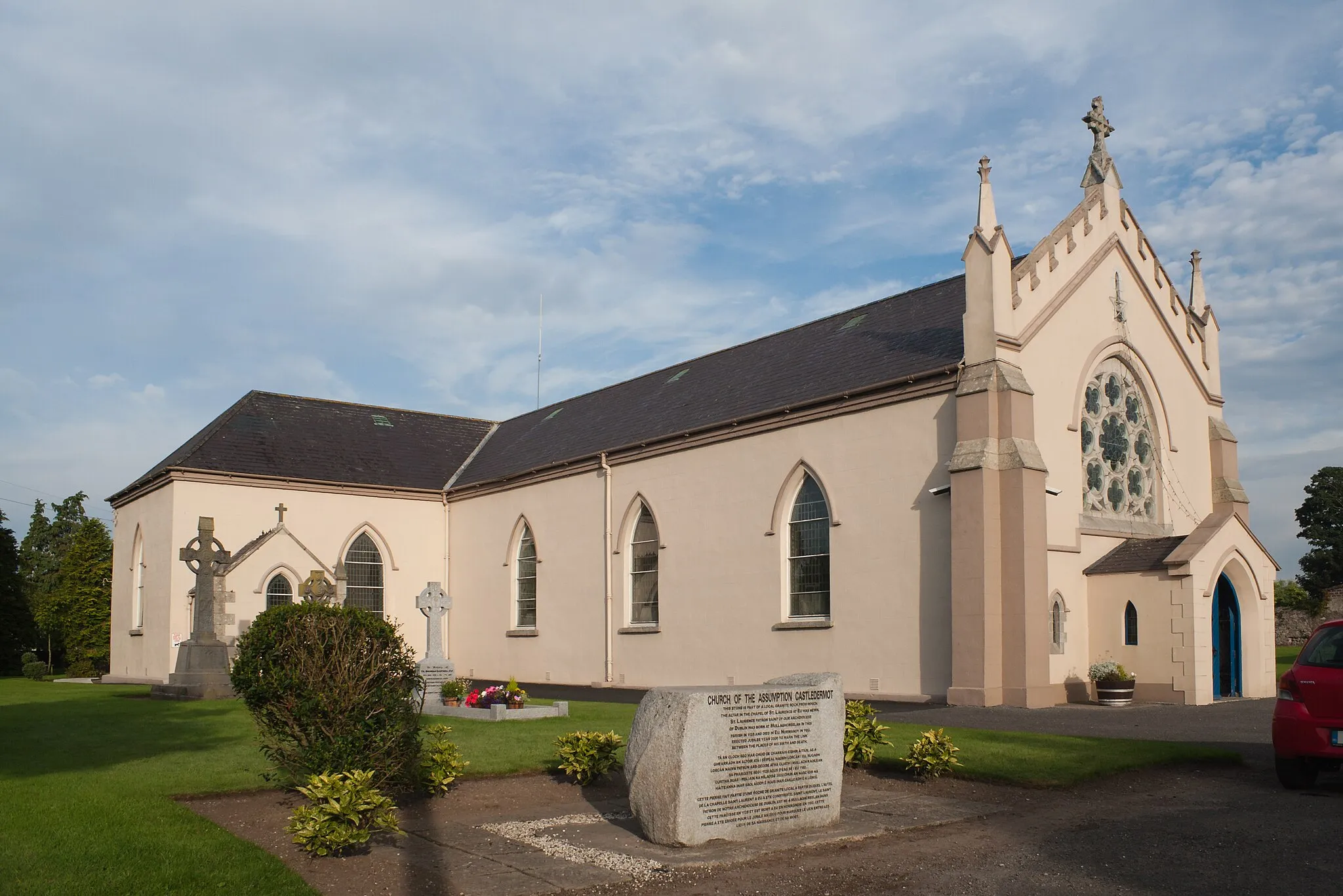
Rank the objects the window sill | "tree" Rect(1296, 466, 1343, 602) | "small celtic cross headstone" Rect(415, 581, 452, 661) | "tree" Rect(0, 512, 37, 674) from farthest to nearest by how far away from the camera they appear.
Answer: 1. "tree" Rect(1296, 466, 1343, 602)
2. "tree" Rect(0, 512, 37, 674)
3. the window sill
4. "small celtic cross headstone" Rect(415, 581, 452, 661)

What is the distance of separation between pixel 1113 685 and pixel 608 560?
46.2 ft

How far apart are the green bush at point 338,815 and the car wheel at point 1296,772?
882 centimetres

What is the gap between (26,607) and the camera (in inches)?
2085

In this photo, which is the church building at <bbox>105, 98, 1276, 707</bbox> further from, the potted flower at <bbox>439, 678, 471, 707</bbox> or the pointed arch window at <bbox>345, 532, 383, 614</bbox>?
the potted flower at <bbox>439, 678, 471, 707</bbox>

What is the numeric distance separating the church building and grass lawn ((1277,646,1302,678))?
328 inches

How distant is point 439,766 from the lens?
1134cm

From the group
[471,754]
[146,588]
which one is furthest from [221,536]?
[471,754]

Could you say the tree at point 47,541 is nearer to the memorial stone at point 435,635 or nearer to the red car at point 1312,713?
the memorial stone at point 435,635

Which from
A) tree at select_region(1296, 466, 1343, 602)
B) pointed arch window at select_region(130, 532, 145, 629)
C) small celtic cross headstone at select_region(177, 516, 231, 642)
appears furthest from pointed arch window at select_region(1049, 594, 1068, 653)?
tree at select_region(1296, 466, 1343, 602)

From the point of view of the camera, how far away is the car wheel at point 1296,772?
36.6 feet

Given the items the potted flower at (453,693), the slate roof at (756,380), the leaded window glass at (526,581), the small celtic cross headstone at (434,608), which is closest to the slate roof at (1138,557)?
the slate roof at (756,380)

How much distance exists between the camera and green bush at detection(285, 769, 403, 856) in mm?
8547

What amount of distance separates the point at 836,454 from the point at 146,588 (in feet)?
78.4

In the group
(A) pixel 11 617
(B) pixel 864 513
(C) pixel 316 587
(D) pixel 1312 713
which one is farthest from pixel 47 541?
(D) pixel 1312 713
